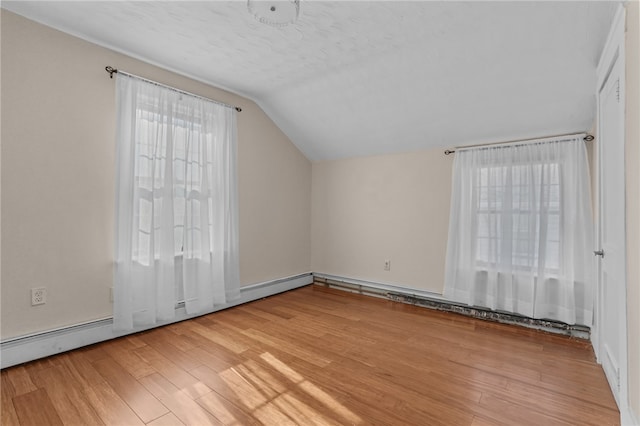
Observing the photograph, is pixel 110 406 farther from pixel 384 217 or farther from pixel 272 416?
pixel 384 217

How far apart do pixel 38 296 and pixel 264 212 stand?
2.30m

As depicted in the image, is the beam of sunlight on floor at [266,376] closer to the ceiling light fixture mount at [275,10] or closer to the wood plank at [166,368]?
the wood plank at [166,368]

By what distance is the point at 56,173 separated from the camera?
2328 millimetres

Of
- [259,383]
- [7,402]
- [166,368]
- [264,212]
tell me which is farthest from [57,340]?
[264,212]

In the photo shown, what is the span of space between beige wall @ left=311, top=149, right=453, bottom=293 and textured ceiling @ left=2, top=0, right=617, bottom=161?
0.46 metres

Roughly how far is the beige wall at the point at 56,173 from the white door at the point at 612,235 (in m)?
3.50

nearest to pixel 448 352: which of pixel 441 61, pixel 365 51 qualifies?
pixel 441 61

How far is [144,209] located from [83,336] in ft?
3.67

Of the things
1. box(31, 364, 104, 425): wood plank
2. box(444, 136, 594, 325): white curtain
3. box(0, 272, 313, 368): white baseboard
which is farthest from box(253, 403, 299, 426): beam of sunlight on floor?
box(444, 136, 594, 325): white curtain

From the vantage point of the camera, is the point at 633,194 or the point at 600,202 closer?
the point at 633,194

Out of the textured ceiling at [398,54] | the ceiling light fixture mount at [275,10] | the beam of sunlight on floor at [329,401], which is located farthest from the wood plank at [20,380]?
the ceiling light fixture mount at [275,10]

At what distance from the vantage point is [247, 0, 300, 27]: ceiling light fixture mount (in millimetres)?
1605

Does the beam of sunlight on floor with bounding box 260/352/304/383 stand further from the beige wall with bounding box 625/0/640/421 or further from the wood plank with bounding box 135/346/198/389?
the beige wall with bounding box 625/0/640/421

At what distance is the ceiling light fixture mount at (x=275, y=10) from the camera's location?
1605mm
